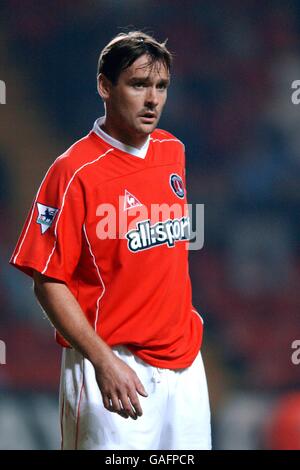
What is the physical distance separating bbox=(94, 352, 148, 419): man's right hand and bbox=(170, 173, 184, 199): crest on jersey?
0.45m

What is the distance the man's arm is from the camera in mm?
1723

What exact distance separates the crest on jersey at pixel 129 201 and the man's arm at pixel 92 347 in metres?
0.23

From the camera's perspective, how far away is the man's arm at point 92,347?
5.65ft

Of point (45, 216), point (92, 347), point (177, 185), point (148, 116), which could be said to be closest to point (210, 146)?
point (177, 185)

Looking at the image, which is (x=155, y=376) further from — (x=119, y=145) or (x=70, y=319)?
(x=119, y=145)

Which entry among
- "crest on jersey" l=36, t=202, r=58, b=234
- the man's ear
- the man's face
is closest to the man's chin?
the man's face

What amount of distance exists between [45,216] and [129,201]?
0.64ft

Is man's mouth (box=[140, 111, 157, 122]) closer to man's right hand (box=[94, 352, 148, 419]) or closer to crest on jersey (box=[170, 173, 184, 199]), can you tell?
crest on jersey (box=[170, 173, 184, 199])

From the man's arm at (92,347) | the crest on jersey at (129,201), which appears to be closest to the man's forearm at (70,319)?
the man's arm at (92,347)

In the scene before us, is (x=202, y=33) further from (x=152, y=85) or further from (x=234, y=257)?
(x=152, y=85)

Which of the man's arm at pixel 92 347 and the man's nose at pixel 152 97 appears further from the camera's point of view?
the man's nose at pixel 152 97

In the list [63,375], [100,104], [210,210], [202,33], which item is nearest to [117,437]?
[63,375]

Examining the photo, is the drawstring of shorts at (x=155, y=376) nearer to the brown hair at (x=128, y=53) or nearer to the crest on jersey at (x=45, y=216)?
the crest on jersey at (x=45, y=216)

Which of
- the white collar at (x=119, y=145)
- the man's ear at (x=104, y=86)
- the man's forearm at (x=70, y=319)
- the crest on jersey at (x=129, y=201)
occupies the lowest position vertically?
the man's forearm at (x=70, y=319)
